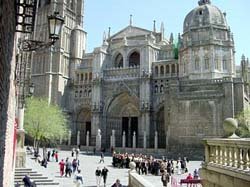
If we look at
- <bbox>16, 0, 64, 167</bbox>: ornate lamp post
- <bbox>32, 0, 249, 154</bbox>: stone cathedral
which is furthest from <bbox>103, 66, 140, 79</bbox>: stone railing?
<bbox>16, 0, 64, 167</bbox>: ornate lamp post

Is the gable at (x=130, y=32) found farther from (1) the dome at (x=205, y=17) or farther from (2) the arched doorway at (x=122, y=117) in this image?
(2) the arched doorway at (x=122, y=117)

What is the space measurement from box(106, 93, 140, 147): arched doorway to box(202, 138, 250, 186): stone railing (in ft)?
122

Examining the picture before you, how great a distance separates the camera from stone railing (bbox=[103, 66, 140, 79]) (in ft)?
146

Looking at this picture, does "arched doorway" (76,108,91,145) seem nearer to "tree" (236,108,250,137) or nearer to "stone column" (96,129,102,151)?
"stone column" (96,129,102,151)

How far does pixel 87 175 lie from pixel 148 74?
79.0 feet

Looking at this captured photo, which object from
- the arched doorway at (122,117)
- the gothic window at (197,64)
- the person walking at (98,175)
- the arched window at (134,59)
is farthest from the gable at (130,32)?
the person walking at (98,175)

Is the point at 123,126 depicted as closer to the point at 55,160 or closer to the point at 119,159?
the point at 55,160

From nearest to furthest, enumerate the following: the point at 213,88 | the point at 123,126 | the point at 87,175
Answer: the point at 87,175 → the point at 213,88 → the point at 123,126

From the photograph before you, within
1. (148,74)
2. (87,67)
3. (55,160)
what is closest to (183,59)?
(148,74)

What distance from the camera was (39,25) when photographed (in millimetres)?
50844

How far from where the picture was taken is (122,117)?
152 feet

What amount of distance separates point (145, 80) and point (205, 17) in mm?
11021

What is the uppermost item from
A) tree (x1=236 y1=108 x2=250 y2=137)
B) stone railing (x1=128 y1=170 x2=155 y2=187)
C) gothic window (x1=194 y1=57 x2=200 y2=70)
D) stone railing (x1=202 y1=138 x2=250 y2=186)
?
gothic window (x1=194 y1=57 x2=200 y2=70)

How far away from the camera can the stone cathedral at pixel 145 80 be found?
33.7 meters
